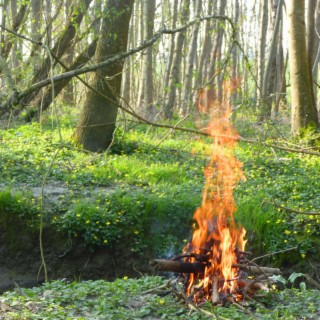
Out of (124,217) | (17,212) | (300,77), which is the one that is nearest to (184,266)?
(124,217)

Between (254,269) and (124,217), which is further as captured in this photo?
(124,217)

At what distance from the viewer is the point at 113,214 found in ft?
33.1

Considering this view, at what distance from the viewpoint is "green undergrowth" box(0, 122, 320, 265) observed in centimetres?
987

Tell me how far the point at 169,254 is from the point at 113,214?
1097mm

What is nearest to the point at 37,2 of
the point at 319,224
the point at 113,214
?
the point at 113,214

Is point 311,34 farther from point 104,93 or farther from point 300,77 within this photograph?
point 104,93

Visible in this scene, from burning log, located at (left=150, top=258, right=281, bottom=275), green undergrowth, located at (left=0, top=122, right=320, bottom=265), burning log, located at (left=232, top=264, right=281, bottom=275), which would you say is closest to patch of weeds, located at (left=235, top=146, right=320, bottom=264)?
green undergrowth, located at (left=0, top=122, right=320, bottom=265)

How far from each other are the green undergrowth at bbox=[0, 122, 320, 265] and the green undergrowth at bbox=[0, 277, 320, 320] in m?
2.40

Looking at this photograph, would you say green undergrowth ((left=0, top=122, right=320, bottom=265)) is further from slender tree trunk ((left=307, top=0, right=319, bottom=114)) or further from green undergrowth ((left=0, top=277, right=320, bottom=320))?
slender tree trunk ((left=307, top=0, right=319, bottom=114))

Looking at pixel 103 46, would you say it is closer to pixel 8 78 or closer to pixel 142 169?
pixel 142 169

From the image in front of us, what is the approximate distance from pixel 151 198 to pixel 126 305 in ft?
15.0

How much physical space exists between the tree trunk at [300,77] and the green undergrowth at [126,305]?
27.9ft

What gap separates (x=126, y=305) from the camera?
6059 mm

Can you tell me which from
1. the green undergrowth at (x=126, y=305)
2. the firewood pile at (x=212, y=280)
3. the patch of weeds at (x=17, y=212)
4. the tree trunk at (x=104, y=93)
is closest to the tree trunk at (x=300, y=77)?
the tree trunk at (x=104, y=93)
